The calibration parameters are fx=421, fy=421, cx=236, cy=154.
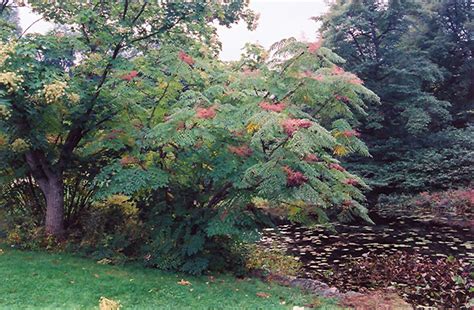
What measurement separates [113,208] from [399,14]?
1666cm

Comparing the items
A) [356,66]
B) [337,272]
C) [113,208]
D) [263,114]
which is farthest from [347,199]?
[356,66]

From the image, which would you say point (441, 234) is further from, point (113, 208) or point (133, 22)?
point (133, 22)

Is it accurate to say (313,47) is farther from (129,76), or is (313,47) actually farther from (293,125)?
(129,76)

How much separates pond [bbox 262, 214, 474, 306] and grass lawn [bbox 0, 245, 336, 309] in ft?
6.58

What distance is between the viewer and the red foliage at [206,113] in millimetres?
6109

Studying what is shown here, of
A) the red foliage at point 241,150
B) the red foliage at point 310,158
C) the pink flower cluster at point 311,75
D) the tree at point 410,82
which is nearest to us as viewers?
the pink flower cluster at point 311,75

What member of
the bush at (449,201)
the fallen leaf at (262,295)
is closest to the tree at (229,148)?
the fallen leaf at (262,295)

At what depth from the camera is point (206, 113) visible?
6.14 m

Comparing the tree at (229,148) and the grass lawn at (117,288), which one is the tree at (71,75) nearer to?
the tree at (229,148)

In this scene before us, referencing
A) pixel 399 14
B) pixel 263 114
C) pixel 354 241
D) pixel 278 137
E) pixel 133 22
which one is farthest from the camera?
pixel 399 14

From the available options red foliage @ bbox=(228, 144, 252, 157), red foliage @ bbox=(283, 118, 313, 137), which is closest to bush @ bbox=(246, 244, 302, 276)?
red foliage @ bbox=(228, 144, 252, 157)

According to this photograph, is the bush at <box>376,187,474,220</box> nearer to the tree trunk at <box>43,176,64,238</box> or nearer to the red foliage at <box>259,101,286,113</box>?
the red foliage at <box>259,101,286,113</box>

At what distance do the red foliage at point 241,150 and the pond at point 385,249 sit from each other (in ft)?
10.7

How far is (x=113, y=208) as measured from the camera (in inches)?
370
